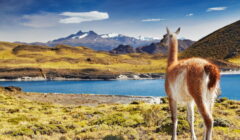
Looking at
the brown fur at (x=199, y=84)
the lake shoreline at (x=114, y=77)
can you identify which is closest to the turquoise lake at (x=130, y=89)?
the lake shoreline at (x=114, y=77)

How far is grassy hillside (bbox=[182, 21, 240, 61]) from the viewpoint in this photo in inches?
4898

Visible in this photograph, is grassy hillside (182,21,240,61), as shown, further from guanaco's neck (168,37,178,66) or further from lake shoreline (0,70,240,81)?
guanaco's neck (168,37,178,66)

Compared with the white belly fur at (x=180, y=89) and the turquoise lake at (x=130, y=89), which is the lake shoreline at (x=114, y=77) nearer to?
the turquoise lake at (x=130, y=89)

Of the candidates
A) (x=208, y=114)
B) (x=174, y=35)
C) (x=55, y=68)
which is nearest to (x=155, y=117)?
(x=174, y=35)

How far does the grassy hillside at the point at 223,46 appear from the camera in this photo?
124 m

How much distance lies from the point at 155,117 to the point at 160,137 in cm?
382

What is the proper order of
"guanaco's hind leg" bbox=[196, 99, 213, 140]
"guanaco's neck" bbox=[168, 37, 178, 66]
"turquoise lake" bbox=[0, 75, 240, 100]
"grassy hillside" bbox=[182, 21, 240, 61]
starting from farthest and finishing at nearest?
"grassy hillside" bbox=[182, 21, 240, 61] → "turquoise lake" bbox=[0, 75, 240, 100] → "guanaco's neck" bbox=[168, 37, 178, 66] → "guanaco's hind leg" bbox=[196, 99, 213, 140]

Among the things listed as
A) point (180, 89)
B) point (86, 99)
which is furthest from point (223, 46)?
point (180, 89)

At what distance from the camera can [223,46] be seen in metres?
134

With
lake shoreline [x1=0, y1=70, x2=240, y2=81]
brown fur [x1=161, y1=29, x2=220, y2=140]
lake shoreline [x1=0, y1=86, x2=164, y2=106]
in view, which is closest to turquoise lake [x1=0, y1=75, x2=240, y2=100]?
lake shoreline [x1=0, y1=86, x2=164, y2=106]

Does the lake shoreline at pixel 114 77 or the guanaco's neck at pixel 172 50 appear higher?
the guanaco's neck at pixel 172 50

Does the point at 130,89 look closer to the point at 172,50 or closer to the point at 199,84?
the point at 172,50

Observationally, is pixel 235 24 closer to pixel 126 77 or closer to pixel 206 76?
pixel 126 77

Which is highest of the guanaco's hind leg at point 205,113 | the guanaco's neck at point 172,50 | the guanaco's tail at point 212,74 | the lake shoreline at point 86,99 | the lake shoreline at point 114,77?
the guanaco's neck at point 172,50
